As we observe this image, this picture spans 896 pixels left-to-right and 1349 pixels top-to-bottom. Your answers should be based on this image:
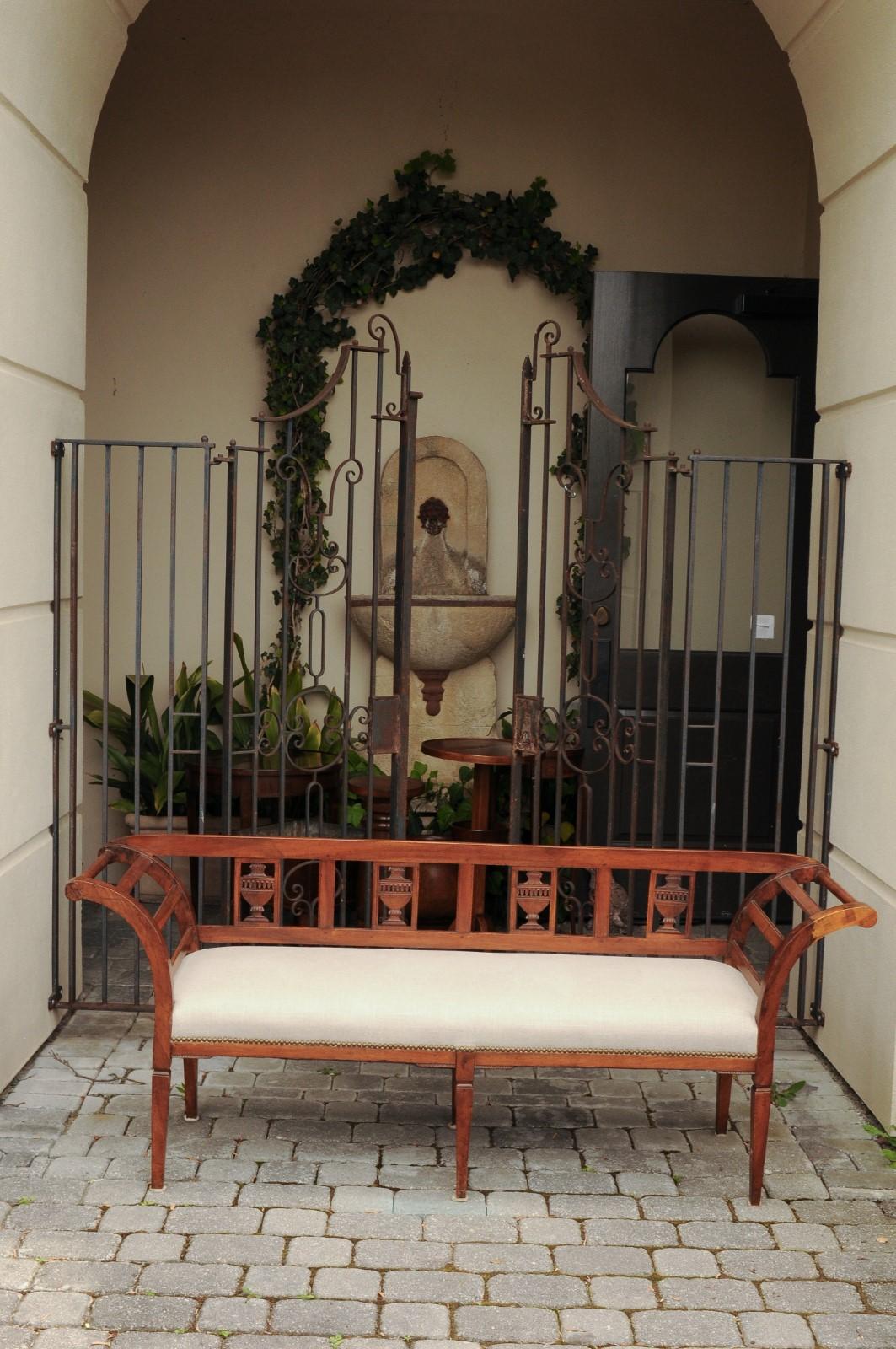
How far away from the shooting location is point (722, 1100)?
3834mm

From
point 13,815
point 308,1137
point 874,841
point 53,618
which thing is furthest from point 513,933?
point 53,618

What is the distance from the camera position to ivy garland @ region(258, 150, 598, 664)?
625cm

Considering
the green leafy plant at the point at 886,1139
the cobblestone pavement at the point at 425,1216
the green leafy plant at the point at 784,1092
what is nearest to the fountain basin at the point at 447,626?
the cobblestone pavement at the point at 425,1216

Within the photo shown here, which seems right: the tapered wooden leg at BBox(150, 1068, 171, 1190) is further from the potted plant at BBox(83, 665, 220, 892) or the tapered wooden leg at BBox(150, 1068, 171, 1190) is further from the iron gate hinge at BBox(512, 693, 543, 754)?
the potted plant at BBox(83, 665, 220, 892)

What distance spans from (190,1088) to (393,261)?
13.0 ft

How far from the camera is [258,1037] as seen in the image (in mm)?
3479

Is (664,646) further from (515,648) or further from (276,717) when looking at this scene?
(276,717)

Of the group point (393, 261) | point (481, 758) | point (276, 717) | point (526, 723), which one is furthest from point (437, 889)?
point (393, 261)

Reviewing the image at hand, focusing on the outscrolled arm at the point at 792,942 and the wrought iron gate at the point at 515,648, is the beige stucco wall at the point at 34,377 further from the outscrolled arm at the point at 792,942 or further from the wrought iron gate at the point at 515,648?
the outscrolled arm at the point at 792,942

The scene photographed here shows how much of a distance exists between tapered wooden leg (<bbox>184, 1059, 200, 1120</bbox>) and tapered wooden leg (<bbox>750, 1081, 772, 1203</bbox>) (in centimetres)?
149

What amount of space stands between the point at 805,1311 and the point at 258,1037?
1411 millimetres

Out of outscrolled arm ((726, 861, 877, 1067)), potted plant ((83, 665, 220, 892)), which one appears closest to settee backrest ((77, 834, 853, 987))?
outscrolled arm ((726, 861, 877, 1067))

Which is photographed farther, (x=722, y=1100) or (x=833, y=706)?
(x=833, y=706)

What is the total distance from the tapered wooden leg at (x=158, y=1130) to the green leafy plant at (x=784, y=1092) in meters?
1.79
